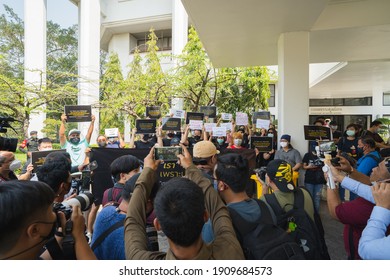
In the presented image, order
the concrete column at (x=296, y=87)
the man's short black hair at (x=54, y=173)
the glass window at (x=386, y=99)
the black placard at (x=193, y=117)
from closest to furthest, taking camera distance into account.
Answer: the man's short black hair at (x=54, y=173), the concrete column at (x=296, y=87), the black placard at (x=193, y=117), the glass window at (x=386, y=99)

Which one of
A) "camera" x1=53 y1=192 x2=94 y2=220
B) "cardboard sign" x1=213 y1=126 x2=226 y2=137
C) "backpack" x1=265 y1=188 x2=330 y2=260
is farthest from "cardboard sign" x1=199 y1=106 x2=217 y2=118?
"camera" x1=53 y1=192 x2=94 y2=220

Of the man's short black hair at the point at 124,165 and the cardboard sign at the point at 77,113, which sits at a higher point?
the cardboard sign at the point at 77,113

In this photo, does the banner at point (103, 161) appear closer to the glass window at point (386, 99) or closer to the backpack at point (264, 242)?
the backpack at point (264, 242)

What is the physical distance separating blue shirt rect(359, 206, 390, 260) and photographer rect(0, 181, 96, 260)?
53.7 inches

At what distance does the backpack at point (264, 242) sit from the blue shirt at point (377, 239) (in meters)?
0.32

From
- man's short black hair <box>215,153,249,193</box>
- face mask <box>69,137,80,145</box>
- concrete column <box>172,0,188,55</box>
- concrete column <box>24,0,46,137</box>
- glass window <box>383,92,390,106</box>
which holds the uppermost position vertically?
concrete column <box>172,0,188,55</box>

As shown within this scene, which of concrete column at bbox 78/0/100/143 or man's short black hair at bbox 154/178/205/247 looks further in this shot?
concrete column at bbox 78/0/100/143

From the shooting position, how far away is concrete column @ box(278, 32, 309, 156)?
18.4 feet

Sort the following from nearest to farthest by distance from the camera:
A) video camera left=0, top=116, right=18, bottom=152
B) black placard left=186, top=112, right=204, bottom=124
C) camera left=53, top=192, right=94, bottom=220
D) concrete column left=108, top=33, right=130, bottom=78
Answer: camera left=53, top=192, right=94, bottom=220
video camera left=0, top=116, right=18, bottom=152
black placard left=186, top=112, right=204, bottom=124
concrete column left=108, top=33, right=130, bottom=78

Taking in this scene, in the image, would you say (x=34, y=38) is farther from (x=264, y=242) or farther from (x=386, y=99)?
(x=386, y=99)

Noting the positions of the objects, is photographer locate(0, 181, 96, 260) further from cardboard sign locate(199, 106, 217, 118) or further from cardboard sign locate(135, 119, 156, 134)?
cardboard sign locate(199, 106, 217, 118)

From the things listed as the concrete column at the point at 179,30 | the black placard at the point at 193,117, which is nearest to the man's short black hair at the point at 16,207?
the black placard at the point at 193,117

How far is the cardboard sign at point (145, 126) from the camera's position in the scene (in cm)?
570

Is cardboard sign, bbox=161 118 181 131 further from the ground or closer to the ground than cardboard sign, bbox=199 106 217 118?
closer to the ground
